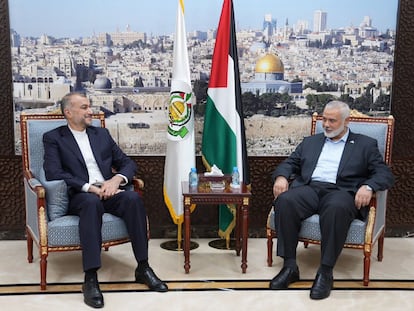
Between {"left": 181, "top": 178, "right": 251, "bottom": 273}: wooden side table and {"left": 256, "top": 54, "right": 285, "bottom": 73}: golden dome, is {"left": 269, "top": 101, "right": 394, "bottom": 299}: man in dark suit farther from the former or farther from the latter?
{"left": 256, "top": 54, "right": 285, "bottom": 73}: golden dome

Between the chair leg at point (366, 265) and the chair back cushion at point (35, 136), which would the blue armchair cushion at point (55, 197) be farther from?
the chair leg at point (366, 265)

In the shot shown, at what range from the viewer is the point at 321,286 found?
316 cm

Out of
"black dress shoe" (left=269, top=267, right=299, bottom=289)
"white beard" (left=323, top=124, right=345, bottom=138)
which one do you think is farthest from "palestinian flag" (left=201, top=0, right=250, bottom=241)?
→ "black dress shoe" (left=269, top=267, right=299, bottom=289)

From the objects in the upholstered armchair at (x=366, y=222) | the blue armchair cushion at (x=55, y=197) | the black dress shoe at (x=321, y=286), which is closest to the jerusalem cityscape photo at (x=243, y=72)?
the upholstered armchair at (x=366, y=222)

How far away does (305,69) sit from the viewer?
4.19 metres

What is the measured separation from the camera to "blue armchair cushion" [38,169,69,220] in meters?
3.28

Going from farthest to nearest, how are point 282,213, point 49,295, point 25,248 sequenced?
1. point 25,248
2. point 282,213
3. point 49,295

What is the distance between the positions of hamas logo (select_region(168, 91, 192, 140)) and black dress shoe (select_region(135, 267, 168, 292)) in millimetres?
1018

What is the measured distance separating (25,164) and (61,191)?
50cm

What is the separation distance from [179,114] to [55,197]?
1.05 m

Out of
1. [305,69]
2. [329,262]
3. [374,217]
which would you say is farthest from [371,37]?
[329,262]

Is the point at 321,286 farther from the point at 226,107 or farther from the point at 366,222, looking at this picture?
the point at 226,107

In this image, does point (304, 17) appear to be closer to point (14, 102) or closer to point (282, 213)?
point (282, 213)

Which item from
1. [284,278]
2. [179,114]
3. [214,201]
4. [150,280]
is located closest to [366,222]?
[284,278]
